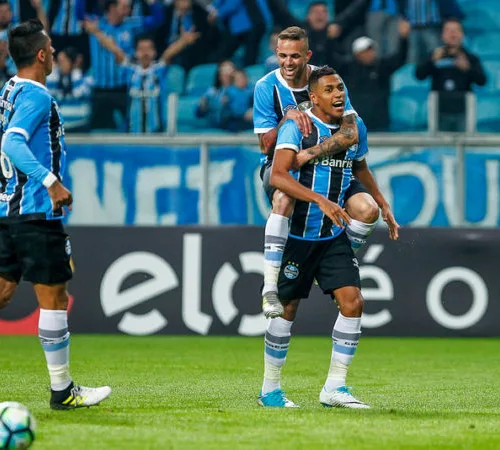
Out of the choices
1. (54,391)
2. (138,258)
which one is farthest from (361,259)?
(54,391)

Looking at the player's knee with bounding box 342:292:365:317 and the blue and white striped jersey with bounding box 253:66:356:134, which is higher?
the blue and white striped jersey with bounding box 253:66:356:134

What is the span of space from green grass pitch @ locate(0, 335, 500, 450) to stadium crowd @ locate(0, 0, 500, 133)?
4.15 meters

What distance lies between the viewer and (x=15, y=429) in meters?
4.85

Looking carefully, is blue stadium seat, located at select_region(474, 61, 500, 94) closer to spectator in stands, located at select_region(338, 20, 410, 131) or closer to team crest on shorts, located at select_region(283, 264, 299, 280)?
spectator in stands, located at select_region(338, 20, 410, 131)

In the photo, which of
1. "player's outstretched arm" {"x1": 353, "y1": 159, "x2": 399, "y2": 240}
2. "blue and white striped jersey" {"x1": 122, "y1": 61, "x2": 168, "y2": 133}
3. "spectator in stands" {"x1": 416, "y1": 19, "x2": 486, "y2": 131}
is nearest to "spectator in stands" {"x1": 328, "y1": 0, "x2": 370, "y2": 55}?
"spectator in stands" {"x1": 416, "y1": 19, "x2": 486, "y2": 131}

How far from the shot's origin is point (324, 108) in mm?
6691

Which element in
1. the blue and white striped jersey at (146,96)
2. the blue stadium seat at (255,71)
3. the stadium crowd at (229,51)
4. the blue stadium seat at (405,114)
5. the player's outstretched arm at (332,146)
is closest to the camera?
the player's outstretched arm at (332,146)

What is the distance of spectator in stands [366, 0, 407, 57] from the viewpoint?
1620 cm

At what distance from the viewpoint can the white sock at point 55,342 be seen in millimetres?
6191

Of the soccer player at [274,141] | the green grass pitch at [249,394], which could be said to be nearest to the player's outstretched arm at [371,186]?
the soccer player at [274,141]

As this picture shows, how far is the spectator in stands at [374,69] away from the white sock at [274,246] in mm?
7177

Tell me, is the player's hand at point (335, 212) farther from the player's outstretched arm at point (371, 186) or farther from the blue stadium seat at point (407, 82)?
the blue stadium seat at point (407, 82)

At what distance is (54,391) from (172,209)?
7528 millimetres

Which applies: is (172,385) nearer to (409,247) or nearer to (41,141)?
(41,141)
